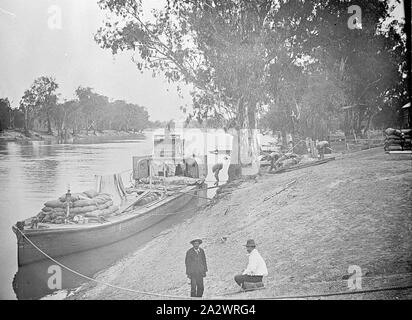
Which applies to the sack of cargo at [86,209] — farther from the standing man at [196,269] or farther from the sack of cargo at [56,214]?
the standing man at [196,269]

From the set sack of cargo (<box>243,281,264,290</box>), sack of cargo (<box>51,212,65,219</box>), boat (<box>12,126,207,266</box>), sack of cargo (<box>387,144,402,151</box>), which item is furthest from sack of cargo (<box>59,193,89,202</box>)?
sack of cargo (<box>387,144,402,151</box>)

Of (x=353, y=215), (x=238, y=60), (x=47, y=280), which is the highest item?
(x=238, y=60)

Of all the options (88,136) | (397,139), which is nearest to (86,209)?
(397,139)

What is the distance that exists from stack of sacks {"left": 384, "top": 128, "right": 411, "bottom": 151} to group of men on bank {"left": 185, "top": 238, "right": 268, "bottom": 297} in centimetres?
441

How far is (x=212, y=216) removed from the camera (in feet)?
28.0

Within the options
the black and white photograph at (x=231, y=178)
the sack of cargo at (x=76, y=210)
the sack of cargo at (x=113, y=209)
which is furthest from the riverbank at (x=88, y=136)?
the sack of cargo at (x=76, y=210)

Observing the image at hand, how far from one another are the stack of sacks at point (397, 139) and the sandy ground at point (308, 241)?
31 centimetres

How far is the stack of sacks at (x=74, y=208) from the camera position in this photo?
7.41m

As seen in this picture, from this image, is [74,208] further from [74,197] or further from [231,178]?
[231,178]

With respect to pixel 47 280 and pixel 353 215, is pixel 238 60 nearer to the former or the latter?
pixel 353 215

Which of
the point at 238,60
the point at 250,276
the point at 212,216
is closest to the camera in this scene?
the point at 250,276

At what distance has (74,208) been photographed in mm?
7555
